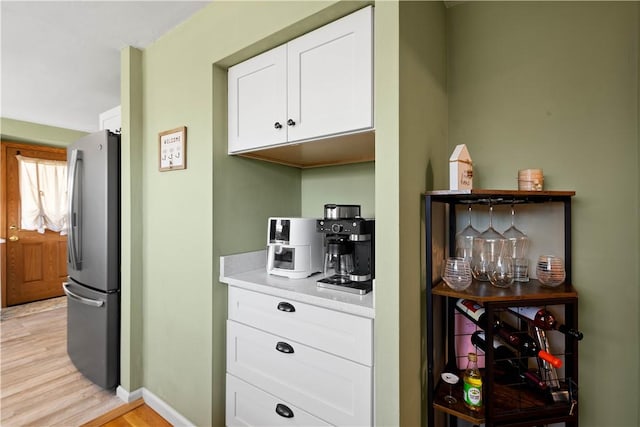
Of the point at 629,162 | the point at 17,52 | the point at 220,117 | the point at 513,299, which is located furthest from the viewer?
the point at 17,52

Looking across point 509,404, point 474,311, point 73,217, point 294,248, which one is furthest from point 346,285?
point 73,217

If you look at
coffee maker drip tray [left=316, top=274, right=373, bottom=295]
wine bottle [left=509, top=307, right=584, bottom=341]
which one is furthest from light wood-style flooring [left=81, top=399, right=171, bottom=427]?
wine bottle [left=509, top=307, right=584, bottom=341]

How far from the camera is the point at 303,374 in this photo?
140cm

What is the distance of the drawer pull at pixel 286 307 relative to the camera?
1.43 meters

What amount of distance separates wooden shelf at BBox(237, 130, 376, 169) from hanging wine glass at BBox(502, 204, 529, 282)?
76cm

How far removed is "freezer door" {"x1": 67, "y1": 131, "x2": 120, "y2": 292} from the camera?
84.4 inches

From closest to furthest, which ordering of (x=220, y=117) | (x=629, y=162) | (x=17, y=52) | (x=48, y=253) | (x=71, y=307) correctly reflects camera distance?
(x=629, y=162) < (x=220, y=117) < (x=17, y=52) < (x=71, y=307) < (x=48, y=253)

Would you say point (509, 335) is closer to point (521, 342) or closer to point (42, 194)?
point (521, 342)

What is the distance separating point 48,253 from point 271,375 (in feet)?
14.6

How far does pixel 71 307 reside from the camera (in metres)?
2.51

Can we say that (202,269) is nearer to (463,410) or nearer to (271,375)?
(271,375)

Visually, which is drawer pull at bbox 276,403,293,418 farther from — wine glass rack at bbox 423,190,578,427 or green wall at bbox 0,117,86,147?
green wall at bbox 0,117,86,147

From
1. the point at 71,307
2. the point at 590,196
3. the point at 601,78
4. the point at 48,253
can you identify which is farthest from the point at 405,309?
the point at 48,253

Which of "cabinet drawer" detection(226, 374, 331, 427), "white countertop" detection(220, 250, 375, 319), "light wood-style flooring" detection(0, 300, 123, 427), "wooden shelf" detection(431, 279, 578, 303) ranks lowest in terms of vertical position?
"light wood-style flooring" detection(0, 300, 123, 427)
